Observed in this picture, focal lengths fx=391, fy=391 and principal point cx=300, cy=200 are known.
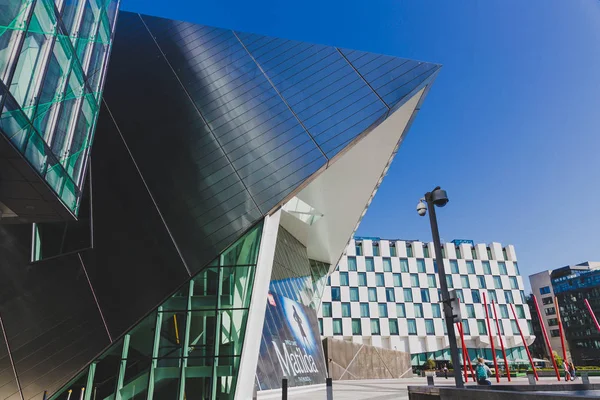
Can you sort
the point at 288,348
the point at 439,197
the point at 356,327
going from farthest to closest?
the point at 356,327, the point at 288,348, the point at 439,197

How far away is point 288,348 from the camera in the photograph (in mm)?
20703

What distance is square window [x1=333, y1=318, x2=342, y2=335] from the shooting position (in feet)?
210

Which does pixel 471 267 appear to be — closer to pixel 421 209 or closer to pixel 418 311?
pixel 418 311

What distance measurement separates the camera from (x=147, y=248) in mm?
13328

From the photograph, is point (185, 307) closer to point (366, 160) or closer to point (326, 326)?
point (366, 160)

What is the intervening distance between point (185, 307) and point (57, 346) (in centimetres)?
386

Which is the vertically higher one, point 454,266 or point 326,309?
point 454,266

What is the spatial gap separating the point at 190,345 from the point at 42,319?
178 inches

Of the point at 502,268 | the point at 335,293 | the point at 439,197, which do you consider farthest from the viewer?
the point at 502,268

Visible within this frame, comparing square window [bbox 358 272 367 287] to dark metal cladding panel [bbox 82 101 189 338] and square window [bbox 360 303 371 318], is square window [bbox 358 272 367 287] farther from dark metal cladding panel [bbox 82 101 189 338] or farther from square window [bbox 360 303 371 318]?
dark metal cladding panel [bbox 82 101 189 338]

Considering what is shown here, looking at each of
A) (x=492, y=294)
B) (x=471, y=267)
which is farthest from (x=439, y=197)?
(x=492, y=294)

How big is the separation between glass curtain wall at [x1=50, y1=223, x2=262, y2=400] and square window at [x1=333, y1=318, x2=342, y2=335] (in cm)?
5367

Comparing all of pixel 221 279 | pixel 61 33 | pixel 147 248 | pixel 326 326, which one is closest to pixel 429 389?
pixel 221 279

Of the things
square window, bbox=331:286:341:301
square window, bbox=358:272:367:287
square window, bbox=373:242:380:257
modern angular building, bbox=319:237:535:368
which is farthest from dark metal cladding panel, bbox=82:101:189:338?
square window, bbox=373:242:380:257
